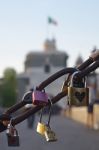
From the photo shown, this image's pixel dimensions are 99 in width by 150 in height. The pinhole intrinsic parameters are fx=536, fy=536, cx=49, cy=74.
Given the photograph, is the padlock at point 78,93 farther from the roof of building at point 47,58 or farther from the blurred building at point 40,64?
the roof of building at point 47,58

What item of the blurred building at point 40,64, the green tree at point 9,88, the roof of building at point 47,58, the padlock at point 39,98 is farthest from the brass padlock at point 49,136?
the roof of building at point 47,58

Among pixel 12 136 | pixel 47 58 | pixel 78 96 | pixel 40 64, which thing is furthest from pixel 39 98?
pixel 47 58

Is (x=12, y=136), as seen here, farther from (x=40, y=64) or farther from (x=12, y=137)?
(x=40, y=64)

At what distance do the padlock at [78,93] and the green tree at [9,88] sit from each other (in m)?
71.6

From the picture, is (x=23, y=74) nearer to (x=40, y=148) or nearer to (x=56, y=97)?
(x=40, y=148)

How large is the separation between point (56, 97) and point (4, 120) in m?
0.32

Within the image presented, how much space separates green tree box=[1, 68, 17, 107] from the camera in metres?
76.3

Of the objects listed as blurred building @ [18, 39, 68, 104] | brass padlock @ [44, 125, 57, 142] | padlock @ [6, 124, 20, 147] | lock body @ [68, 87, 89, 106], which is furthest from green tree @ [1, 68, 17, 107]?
lock body @ [68, 87, 89, 106]

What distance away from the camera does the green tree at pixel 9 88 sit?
76312 mm

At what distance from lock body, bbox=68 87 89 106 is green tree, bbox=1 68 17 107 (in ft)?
235

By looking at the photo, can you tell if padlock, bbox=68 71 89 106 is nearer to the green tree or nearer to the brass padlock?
the brass padlock

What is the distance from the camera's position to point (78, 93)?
2.61 meters

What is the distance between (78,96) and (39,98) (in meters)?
0.19

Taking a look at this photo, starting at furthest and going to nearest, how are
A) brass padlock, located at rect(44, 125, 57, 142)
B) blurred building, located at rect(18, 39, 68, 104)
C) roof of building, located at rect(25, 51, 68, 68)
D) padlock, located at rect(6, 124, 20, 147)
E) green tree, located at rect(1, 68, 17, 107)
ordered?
roof of building, located at rect(25, 51, 68, 68)
blurred building, located at rect(18, 39, 68, 104)
green tree, located at rect(1, 68, 17, 107)
padlock, located at rect(6, 124, 20, 147)
brass padlock, located at rect(44, 125, 57, 142)
